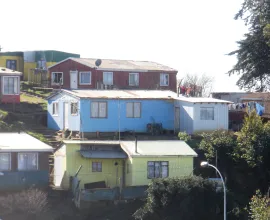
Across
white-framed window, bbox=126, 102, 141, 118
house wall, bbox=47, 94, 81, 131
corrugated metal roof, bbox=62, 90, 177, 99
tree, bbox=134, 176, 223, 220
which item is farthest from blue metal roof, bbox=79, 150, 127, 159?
white-framed window, bbox=126, 102, 141, 118

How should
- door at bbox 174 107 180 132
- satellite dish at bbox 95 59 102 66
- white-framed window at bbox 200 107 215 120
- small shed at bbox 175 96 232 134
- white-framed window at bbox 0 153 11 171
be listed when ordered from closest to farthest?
white-framed window at bbox 0 153 11 171 < small shed at bbox 175 96 232 134 < white-framed window at bbox 200 107 215 120 < door at bbox 174 107 180 132 < satellite dish at bbox 95 59 102 66

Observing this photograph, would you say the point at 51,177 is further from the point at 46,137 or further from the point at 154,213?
the point at 154,213

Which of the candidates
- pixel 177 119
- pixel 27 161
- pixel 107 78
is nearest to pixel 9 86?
pixel 107 78

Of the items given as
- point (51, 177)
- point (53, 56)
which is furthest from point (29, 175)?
point (53, 56)

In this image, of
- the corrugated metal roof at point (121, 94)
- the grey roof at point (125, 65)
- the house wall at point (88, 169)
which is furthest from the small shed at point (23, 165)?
the grey roof at point (125, 65)

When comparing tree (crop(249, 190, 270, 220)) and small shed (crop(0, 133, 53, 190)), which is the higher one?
small shed (crop(0, 133, 53, 190))

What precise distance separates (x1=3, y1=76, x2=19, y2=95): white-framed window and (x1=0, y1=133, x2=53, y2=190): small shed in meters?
12.4

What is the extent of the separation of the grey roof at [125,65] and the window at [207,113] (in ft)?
37.9

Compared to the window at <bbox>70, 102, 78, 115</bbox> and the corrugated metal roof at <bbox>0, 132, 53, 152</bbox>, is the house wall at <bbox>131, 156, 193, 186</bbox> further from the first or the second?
the window at <bbox>70, 102, 78, 115</bbox>

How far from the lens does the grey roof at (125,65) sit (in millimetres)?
58662

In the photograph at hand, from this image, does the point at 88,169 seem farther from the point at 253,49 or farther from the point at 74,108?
the point at 253,49

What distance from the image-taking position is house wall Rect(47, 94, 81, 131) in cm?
4750

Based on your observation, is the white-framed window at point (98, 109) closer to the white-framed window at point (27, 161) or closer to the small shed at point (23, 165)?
the small shed at point (23, 165)

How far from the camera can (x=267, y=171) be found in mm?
43500
